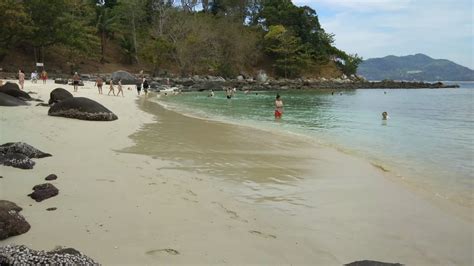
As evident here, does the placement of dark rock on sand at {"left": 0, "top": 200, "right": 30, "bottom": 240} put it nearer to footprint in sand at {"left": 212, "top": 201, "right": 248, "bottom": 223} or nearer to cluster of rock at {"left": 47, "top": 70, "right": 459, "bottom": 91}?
footprint in sand at {"left": 212, "top": 201, "right": 248, "bottom": 223}

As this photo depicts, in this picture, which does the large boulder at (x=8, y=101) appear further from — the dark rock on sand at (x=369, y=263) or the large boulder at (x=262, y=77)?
the large boulder at (x=262, y=77)

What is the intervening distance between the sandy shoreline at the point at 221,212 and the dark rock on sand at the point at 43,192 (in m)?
0.09

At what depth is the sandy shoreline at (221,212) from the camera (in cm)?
448

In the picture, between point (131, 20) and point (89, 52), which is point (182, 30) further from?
point (89, 52)

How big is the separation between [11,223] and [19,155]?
127 inches

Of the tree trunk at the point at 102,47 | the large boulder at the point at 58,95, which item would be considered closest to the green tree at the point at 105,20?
the tree trunk at the point at 102,47

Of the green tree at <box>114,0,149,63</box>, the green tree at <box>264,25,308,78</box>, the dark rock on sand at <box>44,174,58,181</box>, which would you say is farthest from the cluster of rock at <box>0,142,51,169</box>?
the green tree at <box>264,25,308,78</box>

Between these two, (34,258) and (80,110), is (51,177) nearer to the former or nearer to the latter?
(34,258)

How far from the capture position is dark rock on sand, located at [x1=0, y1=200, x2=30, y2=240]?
167 inches

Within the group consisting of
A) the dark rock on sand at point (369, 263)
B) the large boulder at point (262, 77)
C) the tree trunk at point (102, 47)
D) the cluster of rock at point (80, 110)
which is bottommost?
the dark rock on sand at point (369, 263)

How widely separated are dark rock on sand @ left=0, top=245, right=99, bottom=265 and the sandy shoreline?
0.59 metres

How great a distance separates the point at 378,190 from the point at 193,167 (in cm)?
356

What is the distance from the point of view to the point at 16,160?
23.0 feet

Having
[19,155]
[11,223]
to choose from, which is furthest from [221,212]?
[19,155]
